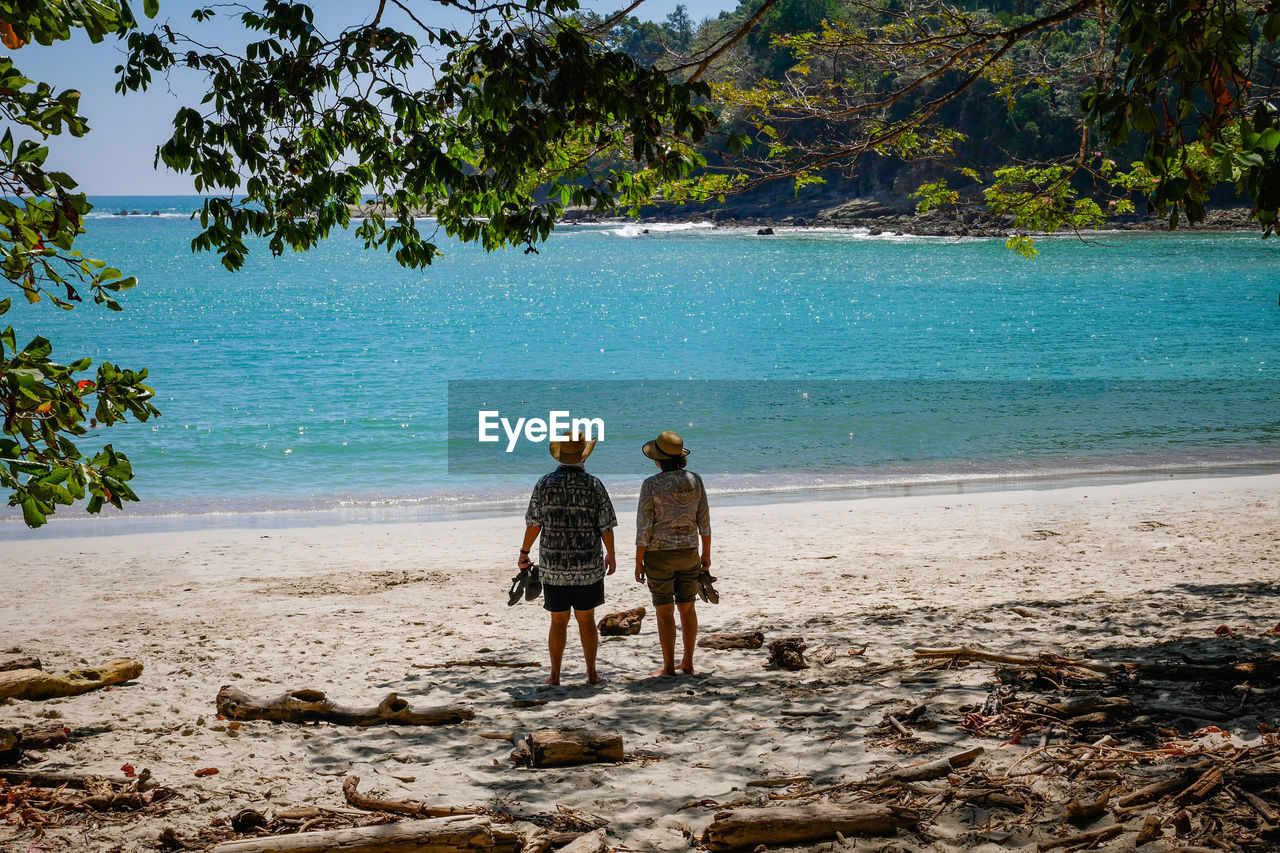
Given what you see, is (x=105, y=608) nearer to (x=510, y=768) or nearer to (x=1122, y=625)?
(x=510, y=768)

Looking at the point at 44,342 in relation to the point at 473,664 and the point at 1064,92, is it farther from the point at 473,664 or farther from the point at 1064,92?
the point at 1064,92

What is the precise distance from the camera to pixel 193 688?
22.2ft

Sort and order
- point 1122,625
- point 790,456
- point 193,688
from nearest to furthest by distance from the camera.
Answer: point 193,688, point 1122,625, point 790,456

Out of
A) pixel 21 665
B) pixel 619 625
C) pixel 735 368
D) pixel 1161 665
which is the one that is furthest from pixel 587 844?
pixel 735 368

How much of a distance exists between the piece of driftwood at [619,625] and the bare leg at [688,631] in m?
1.36

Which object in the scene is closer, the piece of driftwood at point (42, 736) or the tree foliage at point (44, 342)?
the tree foliage at point (44, 342)

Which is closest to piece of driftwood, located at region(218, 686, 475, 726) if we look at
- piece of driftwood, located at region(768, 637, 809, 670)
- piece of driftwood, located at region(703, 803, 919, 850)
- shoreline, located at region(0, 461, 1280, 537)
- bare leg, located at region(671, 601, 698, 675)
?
bare leg, located at region(671, 601, 698, 675)

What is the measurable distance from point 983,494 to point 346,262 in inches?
3812

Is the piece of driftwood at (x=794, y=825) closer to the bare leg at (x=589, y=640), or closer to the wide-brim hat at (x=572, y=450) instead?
the bare leg at (x=589, y=640)

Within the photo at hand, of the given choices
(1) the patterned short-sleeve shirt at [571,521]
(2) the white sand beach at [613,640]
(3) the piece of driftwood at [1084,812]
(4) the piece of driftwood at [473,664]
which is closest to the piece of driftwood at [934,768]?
(2) the white sand beach at [613,640]

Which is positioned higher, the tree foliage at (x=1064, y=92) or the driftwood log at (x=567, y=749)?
the tree foliage at (x=1064, y=92)

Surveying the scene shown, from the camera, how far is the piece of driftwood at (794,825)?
4176 mm

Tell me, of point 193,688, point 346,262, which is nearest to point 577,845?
point 193,688

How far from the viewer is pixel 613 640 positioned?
8211mm
